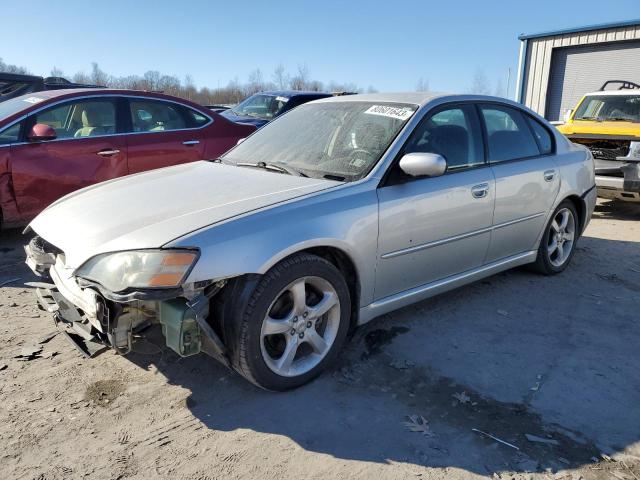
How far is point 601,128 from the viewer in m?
7.67

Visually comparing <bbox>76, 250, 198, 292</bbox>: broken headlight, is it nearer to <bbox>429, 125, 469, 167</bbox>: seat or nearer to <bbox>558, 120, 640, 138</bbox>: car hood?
<bbox>429, 125, 469, 167</bbox>: seat

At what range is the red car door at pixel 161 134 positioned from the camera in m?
5.92

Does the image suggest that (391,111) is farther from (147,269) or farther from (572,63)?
(572,63)

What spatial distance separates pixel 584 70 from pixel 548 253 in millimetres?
13503

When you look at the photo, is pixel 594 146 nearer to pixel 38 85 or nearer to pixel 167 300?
pixel 167 300

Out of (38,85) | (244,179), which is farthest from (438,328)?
(38,85)

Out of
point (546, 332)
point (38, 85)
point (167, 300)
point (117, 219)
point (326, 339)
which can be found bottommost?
point (546, 332)

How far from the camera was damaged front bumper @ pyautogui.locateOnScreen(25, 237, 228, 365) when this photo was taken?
2.52 metres

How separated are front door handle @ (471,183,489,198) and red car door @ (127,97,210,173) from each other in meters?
3.63

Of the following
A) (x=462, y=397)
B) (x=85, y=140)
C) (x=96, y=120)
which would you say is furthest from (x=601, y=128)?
(x=85, y=140)

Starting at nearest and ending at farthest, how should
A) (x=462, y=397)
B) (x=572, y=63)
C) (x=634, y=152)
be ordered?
(x=462, y=397), (x=634, y=152), (x=572, y=63)

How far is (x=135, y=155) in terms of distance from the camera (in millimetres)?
5867

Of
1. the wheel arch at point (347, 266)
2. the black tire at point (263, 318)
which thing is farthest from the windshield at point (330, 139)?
the black tire at point (263, 318)

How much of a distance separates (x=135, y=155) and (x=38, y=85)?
4.25 meters
